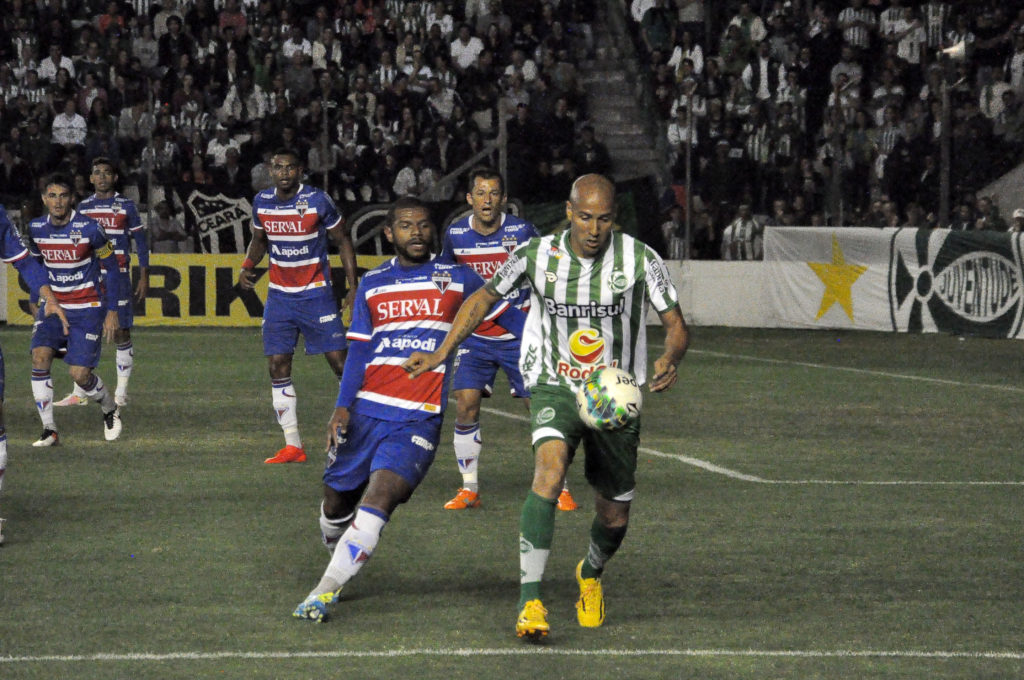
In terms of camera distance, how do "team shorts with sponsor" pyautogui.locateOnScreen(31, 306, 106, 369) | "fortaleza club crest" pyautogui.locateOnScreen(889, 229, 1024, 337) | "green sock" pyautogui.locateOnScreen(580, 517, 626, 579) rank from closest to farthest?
"green sock" pyautogui.locateOnScreen(580, 517, 626, 579) → "team shorts with sponsor" pyautogui.locateOnScreen(31, 306, 106, 369) → "fortaleza club crest" pyautogui.locateOnScreen(889, 229, 1024, 337)

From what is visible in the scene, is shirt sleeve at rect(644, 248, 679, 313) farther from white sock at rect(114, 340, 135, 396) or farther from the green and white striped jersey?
white sock at rect(114, 340, 135, 396)

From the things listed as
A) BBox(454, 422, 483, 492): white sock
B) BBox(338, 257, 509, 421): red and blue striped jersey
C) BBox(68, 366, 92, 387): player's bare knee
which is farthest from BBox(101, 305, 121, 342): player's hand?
BBox(338, 257, 509, 421): red and blue striped jersey

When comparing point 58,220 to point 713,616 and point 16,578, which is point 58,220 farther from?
point 713,616

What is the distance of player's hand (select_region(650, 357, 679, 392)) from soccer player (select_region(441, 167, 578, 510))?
3344 mm

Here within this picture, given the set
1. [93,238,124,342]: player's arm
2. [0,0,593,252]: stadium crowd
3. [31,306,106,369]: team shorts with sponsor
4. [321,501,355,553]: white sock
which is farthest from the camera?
[0,0,593,252]: stadium crowd

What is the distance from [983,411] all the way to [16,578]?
34.2 feet

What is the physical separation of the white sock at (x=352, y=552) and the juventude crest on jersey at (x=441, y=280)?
115 centimetres

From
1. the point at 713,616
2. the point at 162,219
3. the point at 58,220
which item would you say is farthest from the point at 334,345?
the point at 162,219

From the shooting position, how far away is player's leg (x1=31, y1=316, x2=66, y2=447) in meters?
13.2

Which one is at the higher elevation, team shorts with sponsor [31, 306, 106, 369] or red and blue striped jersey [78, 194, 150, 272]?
red and blue striped jersey [78, 194, 150, 272]

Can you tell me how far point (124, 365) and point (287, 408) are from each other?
4.53m

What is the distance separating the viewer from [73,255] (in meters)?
13.5

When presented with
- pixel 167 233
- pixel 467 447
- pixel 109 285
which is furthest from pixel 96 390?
pixel 167 233

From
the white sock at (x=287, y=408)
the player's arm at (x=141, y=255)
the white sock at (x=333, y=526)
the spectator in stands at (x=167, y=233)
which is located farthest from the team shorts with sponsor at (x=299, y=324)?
the spectator in stands at (x=167, y=233)
